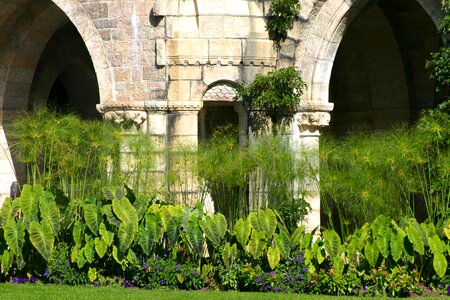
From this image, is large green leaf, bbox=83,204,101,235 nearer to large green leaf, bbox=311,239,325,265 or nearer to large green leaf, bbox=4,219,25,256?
large green leaf, bbox=4,219,25,256

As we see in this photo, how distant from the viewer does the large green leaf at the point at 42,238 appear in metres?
15.1

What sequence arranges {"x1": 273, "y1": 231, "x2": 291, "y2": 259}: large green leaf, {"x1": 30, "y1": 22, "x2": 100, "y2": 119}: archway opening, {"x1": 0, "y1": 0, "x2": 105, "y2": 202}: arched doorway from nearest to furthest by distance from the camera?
{"x1": 273, "y1": 231, "x2": 291, "y2": 259}: large green leaf
{"x1": 0, "y1": 0, "x2": 105, "y2": 202}: arched doorway
{"x1": 30, "y1": 22, "x2": 100, "y2": 119}: archway opening

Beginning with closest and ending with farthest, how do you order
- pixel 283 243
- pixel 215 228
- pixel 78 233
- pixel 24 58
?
pixel 283 243
pixel 215 228
pixel 78 233
pixel 24 58

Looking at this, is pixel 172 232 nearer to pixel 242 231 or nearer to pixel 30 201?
pixel 242 231

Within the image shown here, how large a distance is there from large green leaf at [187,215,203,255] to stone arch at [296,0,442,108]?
2.77m

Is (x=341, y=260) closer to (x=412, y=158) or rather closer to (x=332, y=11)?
(x=412, y=158)

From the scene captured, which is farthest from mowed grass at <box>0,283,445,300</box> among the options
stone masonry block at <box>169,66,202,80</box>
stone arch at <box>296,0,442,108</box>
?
stone arch at <box>296,0,442,108</box>

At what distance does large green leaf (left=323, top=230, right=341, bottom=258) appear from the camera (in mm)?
14648

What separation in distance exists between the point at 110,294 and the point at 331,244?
8.70 ft

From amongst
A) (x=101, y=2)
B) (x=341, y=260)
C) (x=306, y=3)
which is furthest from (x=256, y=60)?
(x=341, y=260)

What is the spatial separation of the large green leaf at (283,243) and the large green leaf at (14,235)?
3099 mm

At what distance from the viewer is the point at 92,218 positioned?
1528 cm

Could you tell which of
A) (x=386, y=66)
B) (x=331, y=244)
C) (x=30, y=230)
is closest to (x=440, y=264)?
(x=331, y=244)

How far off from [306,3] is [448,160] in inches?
131
